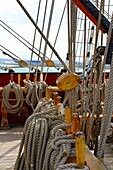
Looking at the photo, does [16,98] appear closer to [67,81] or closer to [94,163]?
[67,81]

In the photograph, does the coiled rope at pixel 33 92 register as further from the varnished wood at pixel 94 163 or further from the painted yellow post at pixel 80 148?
the painted yellow post at pixel 80 148

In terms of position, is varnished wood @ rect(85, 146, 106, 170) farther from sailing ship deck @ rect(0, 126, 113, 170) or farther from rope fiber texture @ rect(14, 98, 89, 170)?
sailing ship deck @ rect(0, 126, 113, 170)

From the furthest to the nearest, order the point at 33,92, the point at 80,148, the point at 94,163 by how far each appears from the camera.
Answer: the point at 33,92
the point at 94,163
the point at 80,148

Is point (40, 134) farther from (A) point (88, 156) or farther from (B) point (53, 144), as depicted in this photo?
(A) point (88, 156)

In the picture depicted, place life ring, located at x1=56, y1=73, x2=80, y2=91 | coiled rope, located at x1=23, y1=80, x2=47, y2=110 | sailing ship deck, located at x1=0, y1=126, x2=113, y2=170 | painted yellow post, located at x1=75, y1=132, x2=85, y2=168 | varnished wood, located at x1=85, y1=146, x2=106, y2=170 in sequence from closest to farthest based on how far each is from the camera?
painted yellow post, located at x1=75, y1=132, x2=85, y2=168
varnished wood, located at x1=85, y1=146, x2=106, y2=170
life ring, located at x1=56, y1=73, x2=80, y2=91
sailing ship deck, located at x1=0, y1=126, x2=113, y2=170
coiled rope, located at x1=23, y1=80, x2=47, y2=110

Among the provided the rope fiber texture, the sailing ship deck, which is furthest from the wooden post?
the rope fiber texture

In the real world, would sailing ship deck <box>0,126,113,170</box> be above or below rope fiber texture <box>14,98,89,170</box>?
below

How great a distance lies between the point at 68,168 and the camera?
142 cm

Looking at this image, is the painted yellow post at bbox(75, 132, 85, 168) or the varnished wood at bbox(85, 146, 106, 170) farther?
the varnished wood at bbox(85, 146, 106, 170)

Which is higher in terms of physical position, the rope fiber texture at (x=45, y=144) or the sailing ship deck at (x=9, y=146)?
the rope fiber texture at (x=45, y=144)

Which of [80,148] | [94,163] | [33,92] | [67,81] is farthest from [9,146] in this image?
[80,148]

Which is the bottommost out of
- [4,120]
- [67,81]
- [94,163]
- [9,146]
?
[9,146]

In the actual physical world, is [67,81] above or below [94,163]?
above

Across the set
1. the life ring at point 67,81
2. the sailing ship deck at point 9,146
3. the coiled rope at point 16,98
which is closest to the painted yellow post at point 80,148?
the life ring at point 67,81
